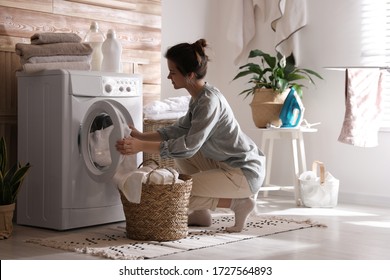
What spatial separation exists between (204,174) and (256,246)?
1.53 feet

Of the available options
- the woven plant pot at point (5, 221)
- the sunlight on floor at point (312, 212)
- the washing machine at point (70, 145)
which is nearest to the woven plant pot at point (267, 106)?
the sunlight on floor at point (312, 212)

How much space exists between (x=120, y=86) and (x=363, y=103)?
1.59m

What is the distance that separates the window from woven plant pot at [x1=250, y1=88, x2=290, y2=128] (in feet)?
1.99

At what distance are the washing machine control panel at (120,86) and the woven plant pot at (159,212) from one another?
0.67 metres

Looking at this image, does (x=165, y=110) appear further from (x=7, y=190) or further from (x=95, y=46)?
(x=7, y=190)

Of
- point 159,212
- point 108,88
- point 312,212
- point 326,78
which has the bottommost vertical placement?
point 312,212

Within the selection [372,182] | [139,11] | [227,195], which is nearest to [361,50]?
[372,182]

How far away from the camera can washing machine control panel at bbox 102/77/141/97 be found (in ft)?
11.7

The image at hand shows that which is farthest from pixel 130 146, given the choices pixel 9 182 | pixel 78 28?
pixel 78 28

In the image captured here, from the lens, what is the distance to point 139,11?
4.59m

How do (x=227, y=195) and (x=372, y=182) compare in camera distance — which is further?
(x=372, y=182)

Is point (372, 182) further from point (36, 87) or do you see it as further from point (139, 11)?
point (36, 87)

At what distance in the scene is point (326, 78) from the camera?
15.7 ft

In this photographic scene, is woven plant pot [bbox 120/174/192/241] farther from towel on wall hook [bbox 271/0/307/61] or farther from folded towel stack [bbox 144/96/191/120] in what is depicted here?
towel on wall hook [bbox 271/0/307/61]
